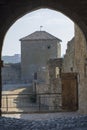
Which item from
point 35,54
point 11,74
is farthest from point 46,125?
point 35,54

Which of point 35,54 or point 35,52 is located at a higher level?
point 35,52

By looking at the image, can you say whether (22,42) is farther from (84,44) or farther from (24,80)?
(84,44)

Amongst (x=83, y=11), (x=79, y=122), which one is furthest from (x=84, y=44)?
(x=79, y=122)

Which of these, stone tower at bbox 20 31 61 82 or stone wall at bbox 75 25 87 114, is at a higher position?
stone tower at bbox 20 31 61 82

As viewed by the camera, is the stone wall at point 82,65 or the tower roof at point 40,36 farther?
the tower roof at point 40,36

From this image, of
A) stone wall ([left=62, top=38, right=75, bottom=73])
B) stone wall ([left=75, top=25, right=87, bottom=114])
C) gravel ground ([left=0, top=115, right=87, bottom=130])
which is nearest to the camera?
gravel ground ([left=0, top=115, right=87, bottom=130])

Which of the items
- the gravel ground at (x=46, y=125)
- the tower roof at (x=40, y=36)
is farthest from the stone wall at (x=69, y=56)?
the tower roof at (x=40, y=36)

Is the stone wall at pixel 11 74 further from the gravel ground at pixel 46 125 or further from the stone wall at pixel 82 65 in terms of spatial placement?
the gravel ground at pixel 46 125

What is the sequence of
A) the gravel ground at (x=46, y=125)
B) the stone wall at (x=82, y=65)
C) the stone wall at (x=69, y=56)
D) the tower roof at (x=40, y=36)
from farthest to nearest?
the tower roof at (x=40, y=36)
the stone wall at (x=69, y=56)
the stone wall at (x=82, y=65)
the gravel ground at (x=46, y=125)

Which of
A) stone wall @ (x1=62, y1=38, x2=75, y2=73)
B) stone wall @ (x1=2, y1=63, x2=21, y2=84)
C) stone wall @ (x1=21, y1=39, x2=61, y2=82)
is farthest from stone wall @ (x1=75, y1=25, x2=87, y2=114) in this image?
stone wall @ (x1=21, y1=39, x2=61, y2=82)

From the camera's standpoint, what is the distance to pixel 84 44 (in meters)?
14.5

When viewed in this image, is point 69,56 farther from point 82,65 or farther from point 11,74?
point 11,74

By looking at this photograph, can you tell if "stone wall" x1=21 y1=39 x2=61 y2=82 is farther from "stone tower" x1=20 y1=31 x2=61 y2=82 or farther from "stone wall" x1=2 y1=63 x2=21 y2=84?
"stone wall" x1=2 y1=63 x2=21 y2=84

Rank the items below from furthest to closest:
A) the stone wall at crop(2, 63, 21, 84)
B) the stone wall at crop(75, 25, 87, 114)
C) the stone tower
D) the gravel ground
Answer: the stone tower, the stone wall at crop(2, 63, 21, 84), the stone wall at crop(75, 25, 87, 114), the gravel ground
